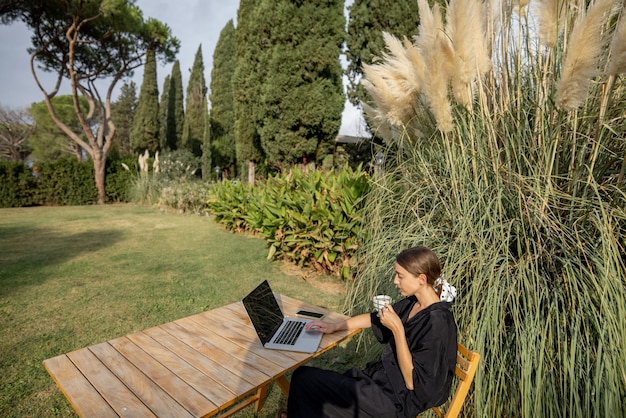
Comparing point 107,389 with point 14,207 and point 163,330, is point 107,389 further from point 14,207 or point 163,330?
point 14,207

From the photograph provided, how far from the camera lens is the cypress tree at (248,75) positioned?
1158cm

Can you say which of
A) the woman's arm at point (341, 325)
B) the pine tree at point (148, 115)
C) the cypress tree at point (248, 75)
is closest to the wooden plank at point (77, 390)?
the woman's arm at point (341, 325)

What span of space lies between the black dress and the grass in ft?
2.82

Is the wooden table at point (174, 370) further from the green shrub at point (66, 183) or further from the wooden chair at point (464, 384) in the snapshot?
the green shrub at point (66, 183)

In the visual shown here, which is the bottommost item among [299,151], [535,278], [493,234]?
[535,278]

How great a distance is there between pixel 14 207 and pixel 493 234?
17117 millimetres

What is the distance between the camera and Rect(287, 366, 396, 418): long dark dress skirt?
148 cm

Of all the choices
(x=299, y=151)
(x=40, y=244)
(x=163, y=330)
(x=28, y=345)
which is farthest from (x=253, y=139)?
(x=163, y=330)

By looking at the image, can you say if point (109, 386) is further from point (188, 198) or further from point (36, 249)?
point (188, 198)

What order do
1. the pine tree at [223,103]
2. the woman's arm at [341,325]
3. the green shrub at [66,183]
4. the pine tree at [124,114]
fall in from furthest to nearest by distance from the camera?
the pine tree at [124,114]
the pine tree at [223,103]
the green shrub at [66,183]
the woman's arm at [341,325]

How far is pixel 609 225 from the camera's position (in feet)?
5.36

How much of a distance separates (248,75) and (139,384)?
13154 mm

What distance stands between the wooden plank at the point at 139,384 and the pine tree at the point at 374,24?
9217 mm

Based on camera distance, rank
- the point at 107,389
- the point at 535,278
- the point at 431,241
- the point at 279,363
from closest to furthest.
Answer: the point at 107,389
the point at 279,363
the point at 535,278
the point at 431,241
